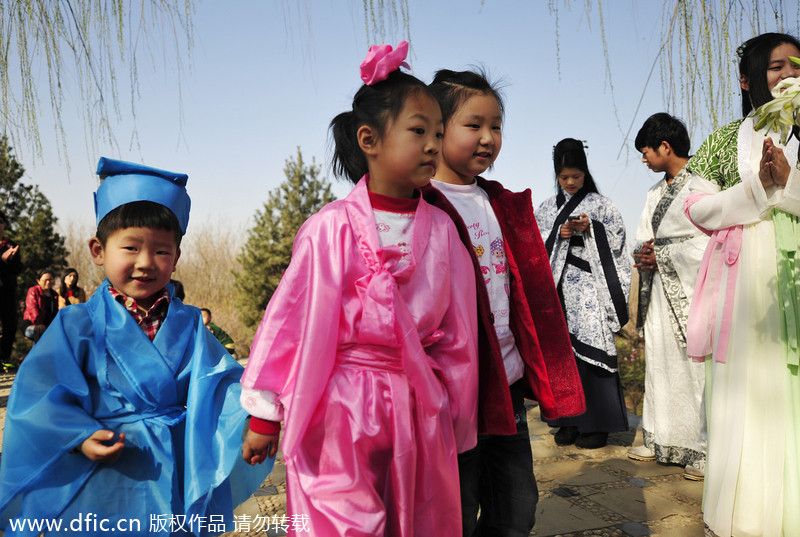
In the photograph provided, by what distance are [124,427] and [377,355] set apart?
822mm

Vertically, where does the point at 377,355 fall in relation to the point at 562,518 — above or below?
above

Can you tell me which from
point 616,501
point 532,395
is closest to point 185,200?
point 532,395

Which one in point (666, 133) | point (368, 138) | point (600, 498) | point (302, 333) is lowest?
point (600, 498)

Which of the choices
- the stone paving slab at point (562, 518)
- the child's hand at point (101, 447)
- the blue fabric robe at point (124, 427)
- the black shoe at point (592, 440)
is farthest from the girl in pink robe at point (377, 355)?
the black shoe at point (592, 440)

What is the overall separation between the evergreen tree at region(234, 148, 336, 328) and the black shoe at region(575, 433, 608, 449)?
1503cm

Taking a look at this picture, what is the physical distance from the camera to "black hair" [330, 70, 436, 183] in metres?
1.82

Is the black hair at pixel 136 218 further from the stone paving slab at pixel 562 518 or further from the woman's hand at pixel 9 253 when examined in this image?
the woman's hand at pixel 9 253

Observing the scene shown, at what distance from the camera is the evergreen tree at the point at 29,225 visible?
45.2ft

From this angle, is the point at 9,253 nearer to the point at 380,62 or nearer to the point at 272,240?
the point at 380,62

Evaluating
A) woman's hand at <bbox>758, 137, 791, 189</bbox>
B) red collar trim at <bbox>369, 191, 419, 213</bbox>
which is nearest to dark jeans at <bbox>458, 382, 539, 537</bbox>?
red collar trim at <bbox>369, 191, 419, 213</bbox>

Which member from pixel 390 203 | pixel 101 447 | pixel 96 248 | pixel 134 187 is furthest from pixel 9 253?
pixel 390 203

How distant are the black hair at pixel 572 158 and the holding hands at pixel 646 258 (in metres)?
0.59

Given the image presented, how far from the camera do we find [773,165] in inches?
93.1

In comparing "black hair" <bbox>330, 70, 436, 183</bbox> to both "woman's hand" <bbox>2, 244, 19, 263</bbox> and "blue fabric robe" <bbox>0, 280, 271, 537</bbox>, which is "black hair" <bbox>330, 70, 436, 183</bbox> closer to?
"blue fabric robe" <bbox>0, 280, 271, 537</bbox>
